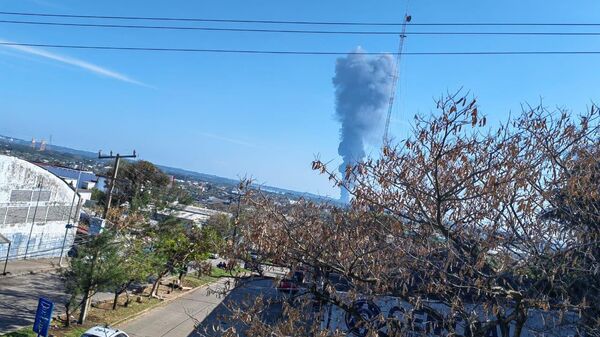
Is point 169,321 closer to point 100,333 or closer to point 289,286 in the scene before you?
point 100,333

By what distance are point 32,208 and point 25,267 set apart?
3396 mm

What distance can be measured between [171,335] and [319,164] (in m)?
16.3

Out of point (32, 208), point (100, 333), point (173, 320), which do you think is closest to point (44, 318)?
point (100, 333)

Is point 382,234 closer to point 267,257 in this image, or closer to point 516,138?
point 267,257

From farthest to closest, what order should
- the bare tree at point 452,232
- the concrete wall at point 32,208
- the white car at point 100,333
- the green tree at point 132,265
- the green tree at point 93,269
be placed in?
1. the concrete wall at point 32,208
2. the green tree at point 132,265
3. the green tree at point 93,269
4. the white car at point 100,333
5. the bare tree at point 452,232

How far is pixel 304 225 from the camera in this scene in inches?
212

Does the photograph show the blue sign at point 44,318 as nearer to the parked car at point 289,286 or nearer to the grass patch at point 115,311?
the grass patch at point 115,311

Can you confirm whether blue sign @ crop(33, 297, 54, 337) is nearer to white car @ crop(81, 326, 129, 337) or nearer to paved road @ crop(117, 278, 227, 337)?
white car @ crop(81, 326, 129, 337)

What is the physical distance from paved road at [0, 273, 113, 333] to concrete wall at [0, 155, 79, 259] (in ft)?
10.8

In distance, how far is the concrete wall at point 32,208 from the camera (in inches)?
1080

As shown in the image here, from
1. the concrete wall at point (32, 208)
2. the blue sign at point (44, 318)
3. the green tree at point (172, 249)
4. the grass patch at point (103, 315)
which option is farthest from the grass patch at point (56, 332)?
the concrete wall at point (32, 208)

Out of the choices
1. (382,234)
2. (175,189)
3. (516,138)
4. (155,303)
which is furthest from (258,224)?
(175,189)

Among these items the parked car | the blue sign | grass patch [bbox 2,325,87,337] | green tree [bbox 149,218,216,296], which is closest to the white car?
the blue sign

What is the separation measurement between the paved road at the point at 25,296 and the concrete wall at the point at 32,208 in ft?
10.8
